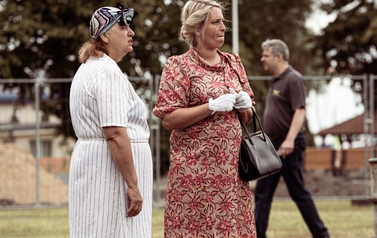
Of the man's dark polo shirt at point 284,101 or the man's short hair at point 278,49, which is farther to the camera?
the man's short hair at point 278,49

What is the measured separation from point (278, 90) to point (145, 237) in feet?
10.3

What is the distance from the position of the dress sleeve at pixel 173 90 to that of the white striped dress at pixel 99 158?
38 centimetres

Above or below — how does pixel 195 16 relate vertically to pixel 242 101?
above

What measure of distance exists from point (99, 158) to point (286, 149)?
295 centimetres

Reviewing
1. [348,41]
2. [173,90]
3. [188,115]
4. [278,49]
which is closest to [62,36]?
[348,41]

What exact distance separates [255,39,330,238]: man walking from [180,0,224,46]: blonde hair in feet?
7.60

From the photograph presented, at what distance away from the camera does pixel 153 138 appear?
10.2 metres

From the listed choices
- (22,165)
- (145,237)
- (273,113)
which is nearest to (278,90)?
(273,113)

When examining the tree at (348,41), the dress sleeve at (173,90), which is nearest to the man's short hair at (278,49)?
the dress sleeve at (173,90)

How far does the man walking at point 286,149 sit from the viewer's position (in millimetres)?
5551

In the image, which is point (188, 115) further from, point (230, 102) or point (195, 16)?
point (195, 16)

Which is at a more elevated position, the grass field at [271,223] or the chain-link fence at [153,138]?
the chain-link fence at [153,138]

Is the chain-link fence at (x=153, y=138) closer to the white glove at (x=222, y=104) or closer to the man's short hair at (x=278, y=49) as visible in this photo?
the man's short hair at (x=278, y=49)

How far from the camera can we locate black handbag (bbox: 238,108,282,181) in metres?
3.35
